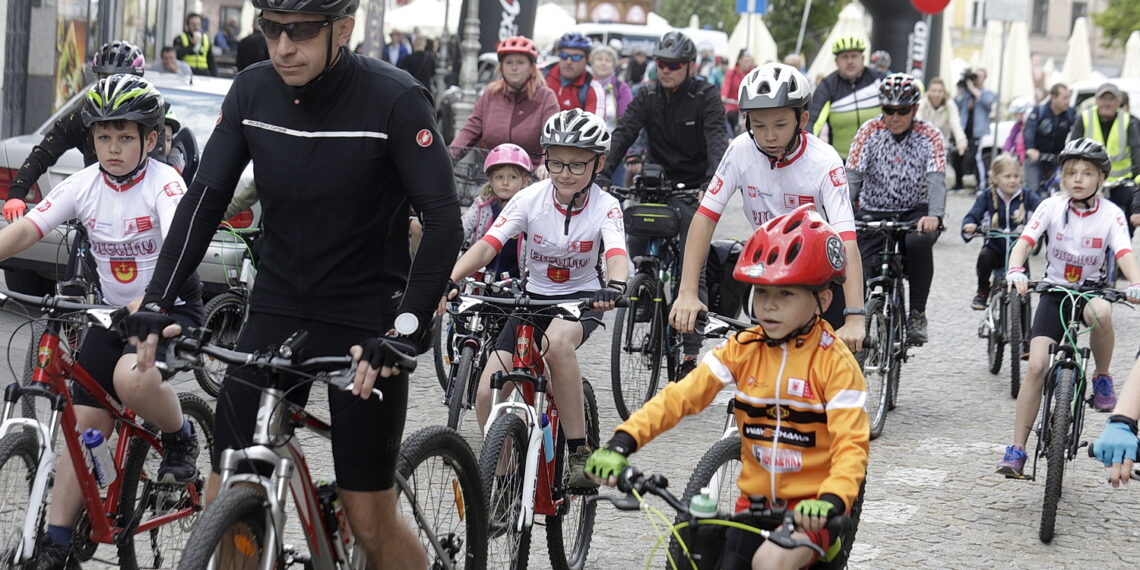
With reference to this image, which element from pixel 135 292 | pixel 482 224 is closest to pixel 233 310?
pixel 482 224

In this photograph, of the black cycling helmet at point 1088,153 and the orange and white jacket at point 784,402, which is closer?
the orange and white jacket at point 784,402

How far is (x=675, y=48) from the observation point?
980 centimetres

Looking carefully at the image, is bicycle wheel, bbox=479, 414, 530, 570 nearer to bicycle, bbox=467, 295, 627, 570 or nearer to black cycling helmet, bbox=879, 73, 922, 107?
bicycle, bbox=467, 295, 627, 570

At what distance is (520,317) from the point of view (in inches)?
222

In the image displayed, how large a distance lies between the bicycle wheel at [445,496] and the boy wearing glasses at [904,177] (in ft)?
16.4

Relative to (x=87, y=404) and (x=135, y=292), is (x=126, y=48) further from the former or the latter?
(x=87, y=404)

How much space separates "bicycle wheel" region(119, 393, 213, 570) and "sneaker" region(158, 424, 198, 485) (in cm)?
4

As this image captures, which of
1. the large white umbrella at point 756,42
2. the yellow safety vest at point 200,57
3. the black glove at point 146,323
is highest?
the large white umbrella at point 756,42

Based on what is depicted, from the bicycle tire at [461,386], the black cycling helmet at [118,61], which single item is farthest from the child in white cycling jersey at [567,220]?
the black cycling helmet at [118,61]

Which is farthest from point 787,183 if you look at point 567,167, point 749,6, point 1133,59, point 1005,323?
point 1133,59

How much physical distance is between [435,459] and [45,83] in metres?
15.1

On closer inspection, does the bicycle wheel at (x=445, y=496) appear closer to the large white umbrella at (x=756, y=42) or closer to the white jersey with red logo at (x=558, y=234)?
the white jersey with red logo at (x=558, y=234)

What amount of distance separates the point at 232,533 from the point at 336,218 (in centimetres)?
86

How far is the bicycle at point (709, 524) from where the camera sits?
135 inches
